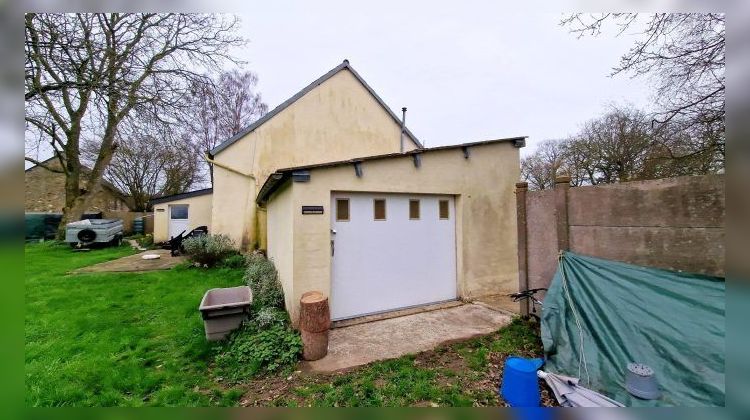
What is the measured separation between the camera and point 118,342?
421cm

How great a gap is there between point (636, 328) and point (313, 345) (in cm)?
365

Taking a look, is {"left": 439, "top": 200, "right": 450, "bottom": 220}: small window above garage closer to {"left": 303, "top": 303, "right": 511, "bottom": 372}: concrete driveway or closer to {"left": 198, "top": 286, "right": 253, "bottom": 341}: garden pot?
{"left": 303, "top": 303, "right": 511, "bottom": 372}: concrete driveway

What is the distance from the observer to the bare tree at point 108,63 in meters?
4.23

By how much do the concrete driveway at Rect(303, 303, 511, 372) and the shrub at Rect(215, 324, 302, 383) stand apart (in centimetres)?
35

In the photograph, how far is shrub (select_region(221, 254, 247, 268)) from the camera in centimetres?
928

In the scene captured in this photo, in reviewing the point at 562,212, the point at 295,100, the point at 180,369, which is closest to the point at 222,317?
the point at 180,369

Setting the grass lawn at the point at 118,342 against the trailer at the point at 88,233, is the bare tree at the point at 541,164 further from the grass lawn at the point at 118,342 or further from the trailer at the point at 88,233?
the trailer at the point at 88,233

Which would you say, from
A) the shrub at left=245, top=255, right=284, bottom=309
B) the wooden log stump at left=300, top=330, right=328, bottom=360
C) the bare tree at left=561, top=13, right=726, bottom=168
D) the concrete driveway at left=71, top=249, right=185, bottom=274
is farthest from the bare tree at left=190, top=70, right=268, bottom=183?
the bare tree at left=561, top=13, right=726, bottom=168

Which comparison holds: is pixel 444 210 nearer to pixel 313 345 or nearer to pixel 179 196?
pixel 313 345

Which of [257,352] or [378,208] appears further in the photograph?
[378,208]

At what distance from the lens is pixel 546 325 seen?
3535mm

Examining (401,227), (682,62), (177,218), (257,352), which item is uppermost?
(682,62)

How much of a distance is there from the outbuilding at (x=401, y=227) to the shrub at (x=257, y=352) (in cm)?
41

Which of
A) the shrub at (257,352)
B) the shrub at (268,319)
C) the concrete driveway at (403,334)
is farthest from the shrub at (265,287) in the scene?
the concrete driveway at (403,334)
